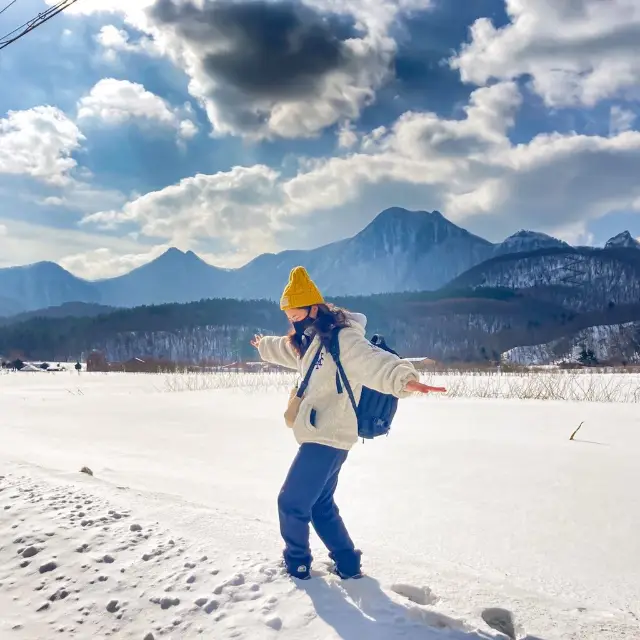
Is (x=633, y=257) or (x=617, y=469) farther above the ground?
(x=633, y=257)

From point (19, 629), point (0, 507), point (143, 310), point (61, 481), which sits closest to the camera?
point (19, 629)

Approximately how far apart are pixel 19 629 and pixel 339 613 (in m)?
1.60

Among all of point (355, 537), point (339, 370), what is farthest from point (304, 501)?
point (355, 537)

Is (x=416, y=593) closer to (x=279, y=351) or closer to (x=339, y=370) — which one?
(x=339, y=370)

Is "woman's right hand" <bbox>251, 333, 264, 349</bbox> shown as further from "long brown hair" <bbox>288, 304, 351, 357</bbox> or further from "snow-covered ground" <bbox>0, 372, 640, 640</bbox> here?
"snow-covered ground" <bbox>0, 372, 640, 640</bbox>

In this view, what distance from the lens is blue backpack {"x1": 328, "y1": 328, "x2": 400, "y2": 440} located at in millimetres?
2898

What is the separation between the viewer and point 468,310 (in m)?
136

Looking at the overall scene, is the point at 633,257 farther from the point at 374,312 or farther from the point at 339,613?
the point at 339,613

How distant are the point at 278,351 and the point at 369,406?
30.8 inches

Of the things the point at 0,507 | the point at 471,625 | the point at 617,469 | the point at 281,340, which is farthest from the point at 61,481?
the point at 617,469

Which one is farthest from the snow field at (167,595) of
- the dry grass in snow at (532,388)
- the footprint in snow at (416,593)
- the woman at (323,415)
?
the dry grass in snow at (532,388)

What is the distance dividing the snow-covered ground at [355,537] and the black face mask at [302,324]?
4.26 ft

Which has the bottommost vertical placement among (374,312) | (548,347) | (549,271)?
(548,347)

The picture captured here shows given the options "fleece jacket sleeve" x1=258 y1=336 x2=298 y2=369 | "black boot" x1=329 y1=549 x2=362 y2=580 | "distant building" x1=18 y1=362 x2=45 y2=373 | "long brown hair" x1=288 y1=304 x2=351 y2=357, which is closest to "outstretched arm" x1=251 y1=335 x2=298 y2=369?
"fleece jacket sleeve" x1=258 y1=336 x2=298 y2=369
